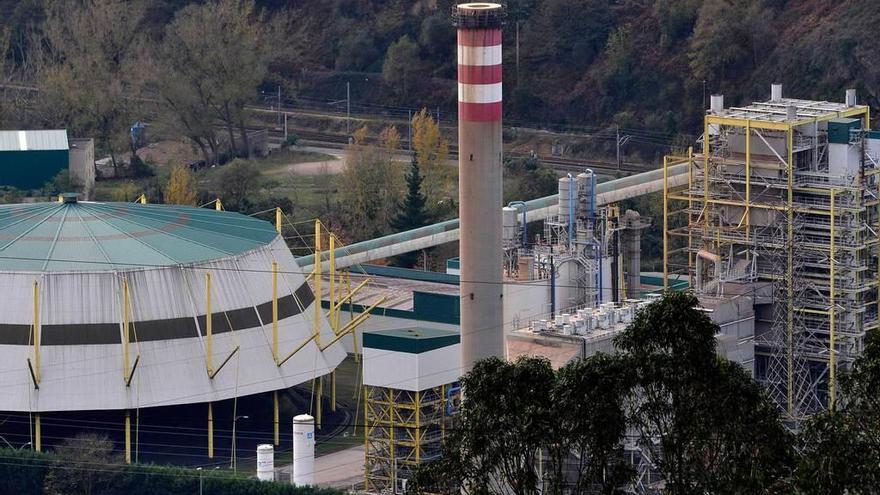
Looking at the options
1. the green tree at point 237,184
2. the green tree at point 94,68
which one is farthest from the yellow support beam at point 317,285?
the green tree at point 94,68

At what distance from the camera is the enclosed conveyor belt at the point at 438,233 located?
310 ft

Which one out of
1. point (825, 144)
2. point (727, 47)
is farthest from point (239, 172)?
point (825, 144)

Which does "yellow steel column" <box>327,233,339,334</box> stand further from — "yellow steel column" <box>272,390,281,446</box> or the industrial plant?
"yellow steel column" <box>272,390,281,446</box>

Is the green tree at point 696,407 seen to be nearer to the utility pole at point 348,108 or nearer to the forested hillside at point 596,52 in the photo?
the forested hillside at point 596,52

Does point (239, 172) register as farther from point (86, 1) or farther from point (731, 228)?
point (731, 228)

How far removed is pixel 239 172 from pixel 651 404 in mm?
74478

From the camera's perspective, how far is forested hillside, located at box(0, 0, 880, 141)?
12875 cm

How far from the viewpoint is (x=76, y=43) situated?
145125mm

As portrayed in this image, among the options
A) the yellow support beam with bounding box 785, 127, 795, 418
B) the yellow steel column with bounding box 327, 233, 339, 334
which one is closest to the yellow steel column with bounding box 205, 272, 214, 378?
the yellow steel column with bounding box 327, 233, 339, 334

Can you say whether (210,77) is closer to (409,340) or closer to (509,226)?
(509,226)

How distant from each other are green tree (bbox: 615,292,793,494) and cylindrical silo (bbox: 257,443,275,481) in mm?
26289

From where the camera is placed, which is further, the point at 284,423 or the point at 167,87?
the point at 167,87

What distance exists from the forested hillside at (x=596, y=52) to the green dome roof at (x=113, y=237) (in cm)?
4757

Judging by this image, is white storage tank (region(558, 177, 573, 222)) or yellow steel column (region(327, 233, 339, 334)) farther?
yellow steel column (region(327, 233, 339, 334))
